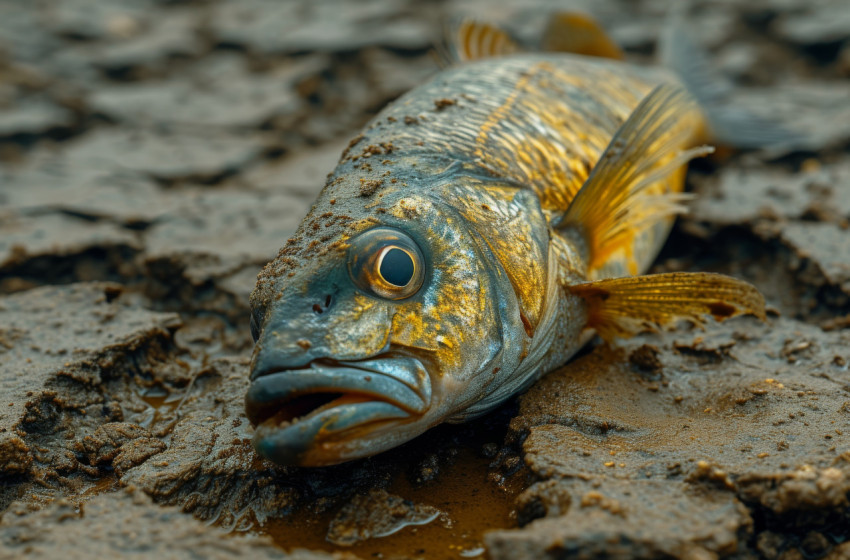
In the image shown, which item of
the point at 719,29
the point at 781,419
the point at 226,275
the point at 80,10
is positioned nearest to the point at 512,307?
the point at 781,419

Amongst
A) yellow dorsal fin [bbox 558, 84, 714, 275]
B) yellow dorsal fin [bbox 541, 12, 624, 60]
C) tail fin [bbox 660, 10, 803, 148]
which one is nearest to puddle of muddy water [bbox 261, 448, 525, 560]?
yellow dorsal fin [bbox 558, 84, 714, 275]

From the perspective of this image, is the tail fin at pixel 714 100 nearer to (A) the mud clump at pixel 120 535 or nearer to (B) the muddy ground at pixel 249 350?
(B) the muddy ground at pixel 249 350

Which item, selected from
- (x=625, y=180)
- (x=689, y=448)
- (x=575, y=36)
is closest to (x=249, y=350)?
(x=625, y=180)

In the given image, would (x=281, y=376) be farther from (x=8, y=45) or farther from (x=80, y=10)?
(x=80, y=10)

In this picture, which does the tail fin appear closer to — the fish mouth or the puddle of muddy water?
the puddle of muddy water

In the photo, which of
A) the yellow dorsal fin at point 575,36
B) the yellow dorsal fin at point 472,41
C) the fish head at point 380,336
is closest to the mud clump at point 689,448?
the fish head at point 380,336

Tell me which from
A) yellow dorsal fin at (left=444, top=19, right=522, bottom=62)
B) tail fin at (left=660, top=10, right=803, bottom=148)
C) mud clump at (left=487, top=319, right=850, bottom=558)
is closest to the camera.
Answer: mud clump at (left=487, top=319, right=850, bottom=558)
